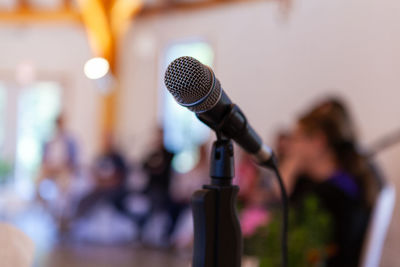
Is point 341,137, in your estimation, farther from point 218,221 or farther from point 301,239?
point 218,221

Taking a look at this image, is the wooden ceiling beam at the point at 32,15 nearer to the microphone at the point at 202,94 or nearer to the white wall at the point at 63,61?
the white wall at the point at 63,61

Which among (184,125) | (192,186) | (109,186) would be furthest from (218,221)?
(184,125)

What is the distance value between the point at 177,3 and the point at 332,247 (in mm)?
5694

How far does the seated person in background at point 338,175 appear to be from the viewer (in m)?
1.78

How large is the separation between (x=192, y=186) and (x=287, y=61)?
1763 mm

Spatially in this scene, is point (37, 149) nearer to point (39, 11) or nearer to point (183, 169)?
point (39, 11)

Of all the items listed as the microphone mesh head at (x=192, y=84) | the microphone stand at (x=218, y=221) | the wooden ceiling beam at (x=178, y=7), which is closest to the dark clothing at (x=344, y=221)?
the microphone stand at (x=218, y=221)

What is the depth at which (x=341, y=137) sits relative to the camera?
6.95 feet

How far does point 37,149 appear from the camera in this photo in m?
8.06

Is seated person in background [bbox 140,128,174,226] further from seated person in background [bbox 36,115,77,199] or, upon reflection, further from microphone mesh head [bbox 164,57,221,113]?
microphone mesh head [bbox 164,57,221,113]

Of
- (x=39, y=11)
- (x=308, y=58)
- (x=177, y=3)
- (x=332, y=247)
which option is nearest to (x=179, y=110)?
(x=177, y=3)

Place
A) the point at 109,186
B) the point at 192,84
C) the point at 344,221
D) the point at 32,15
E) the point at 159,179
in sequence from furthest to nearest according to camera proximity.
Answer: the point at 32,15 → the point at 109,186 → the point at 159,179 → the point at 344,221 → the point at 192,84

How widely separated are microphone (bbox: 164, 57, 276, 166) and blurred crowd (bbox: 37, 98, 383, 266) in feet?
3.19

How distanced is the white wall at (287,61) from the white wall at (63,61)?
2.62 ft
